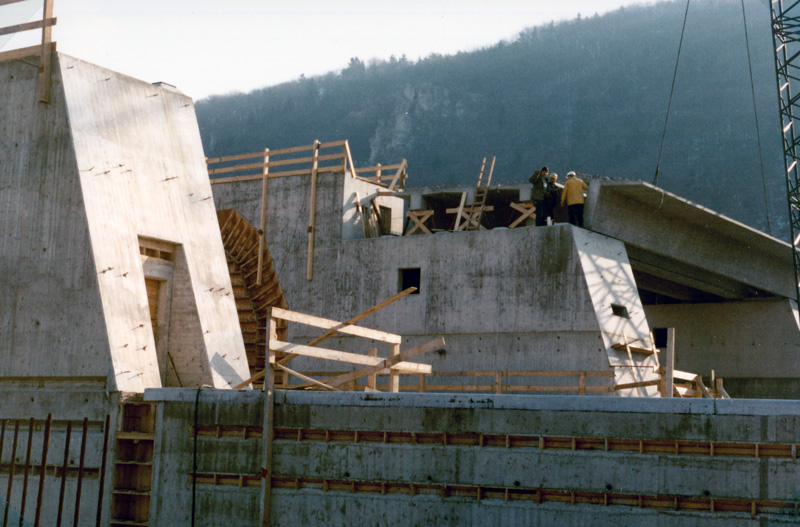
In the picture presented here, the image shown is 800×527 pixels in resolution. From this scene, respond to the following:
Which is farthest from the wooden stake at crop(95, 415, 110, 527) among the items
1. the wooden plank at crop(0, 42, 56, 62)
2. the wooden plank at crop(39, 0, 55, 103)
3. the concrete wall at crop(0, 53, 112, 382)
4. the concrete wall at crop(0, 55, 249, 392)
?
the wooden plank at crop(0, 42, 56, 62)

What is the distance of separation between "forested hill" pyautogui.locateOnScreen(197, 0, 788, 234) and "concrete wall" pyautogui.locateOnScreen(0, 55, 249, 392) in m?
80.5

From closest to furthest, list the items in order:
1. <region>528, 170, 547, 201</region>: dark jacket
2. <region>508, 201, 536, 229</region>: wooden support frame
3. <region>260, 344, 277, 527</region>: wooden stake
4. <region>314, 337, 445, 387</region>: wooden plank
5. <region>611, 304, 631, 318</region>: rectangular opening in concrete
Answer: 1. <region>260, 344, 277, 527</region>: wooden stake
2. <region>314, 337, 445, 387</region>: wooden plank
3. <region>611, 304, 631, 318</region>: rectangular opening in concrete
4. <region>528, 170, 547, 201</region>: dark jacket
5. <region>508, 201, 536, 229</region>: wooden support frame

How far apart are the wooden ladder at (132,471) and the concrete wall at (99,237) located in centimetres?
75

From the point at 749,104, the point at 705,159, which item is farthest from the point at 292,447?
the point at 749,104

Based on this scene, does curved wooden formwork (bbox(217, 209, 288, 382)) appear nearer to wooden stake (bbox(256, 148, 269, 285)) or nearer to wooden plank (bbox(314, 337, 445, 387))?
wooden stake (bbox(256, 148, 269, 285))

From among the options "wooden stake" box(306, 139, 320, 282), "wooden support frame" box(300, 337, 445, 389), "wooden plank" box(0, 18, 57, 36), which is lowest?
"wooden support frame" box(300, 337, 445, 389)

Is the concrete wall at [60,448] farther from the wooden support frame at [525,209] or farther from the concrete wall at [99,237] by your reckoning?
the wooden support frame at [525,209]

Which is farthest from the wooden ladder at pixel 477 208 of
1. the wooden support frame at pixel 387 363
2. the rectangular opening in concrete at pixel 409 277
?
the wooden support frame at pixel 387 363

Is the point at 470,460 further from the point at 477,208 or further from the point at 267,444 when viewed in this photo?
the point at 477,208

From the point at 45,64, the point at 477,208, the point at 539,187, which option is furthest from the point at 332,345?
the point at 45,64

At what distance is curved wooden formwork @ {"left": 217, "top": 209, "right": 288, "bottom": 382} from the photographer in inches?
1087

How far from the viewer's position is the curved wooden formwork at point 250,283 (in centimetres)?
2761

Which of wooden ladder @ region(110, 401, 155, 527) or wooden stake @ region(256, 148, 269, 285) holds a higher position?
wooden stake @ region(256, 148, 269, 285)

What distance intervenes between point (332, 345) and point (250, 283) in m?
3.79
